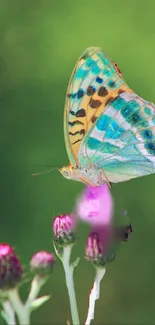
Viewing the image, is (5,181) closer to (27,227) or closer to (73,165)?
(27,227)

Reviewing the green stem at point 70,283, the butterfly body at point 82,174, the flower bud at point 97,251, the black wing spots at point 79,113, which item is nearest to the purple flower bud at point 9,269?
the green stem at point 70,283

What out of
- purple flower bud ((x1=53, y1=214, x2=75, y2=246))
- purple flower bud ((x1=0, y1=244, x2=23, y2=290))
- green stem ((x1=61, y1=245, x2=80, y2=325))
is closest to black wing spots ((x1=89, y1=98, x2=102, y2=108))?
purple flower bud ((x1=53, y1=214, x2=75, y2=246))

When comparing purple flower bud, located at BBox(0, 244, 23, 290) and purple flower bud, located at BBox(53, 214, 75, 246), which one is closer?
purple flower bud, located at BBox(0, 244, 23, 290)

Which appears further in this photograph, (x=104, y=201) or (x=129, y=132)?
(x=129, y=132)

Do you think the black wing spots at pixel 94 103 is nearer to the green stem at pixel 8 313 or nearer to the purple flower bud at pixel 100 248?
the purple flower bud at pixel 100 248

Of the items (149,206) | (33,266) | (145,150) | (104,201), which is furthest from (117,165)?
(149,206)

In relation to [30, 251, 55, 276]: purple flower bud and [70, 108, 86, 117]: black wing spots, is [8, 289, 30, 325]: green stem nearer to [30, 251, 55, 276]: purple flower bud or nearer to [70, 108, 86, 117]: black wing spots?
[30, 251, 55, 276]: purple flower bud

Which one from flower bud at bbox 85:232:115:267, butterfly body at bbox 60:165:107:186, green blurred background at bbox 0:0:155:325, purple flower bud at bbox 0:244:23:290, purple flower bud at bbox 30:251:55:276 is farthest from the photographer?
green blurred background at bbox 0:0:155:325
